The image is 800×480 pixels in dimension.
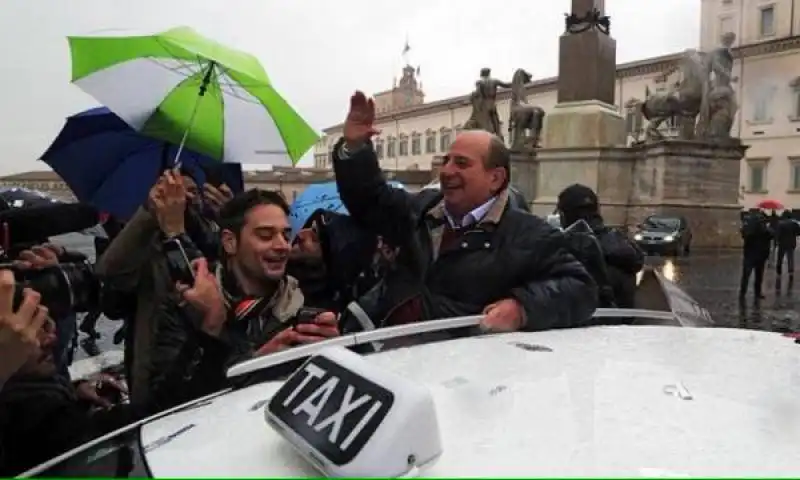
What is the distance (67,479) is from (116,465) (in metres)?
0.10

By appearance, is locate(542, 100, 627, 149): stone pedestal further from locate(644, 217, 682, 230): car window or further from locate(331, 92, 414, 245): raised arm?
locate(331, 92, 414, 245): raised arm

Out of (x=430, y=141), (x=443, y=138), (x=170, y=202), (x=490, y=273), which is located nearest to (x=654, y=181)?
(x=490, y=273)

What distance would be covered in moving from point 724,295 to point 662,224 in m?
6.62

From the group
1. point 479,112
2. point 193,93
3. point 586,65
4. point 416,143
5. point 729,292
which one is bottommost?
point 729,292

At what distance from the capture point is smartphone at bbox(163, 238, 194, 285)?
247cm

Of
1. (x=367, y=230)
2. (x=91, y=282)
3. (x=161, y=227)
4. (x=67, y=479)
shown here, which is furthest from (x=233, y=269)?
(x=67, y=479)

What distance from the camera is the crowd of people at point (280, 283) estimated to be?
6.73 ft

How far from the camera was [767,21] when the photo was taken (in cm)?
6550

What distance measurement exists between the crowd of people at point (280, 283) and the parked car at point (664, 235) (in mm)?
16022

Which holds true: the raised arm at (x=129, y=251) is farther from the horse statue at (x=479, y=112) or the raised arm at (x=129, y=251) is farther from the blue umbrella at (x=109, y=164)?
the horse statue at (x=479, y=112)

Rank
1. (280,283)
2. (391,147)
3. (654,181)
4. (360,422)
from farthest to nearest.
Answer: (391,147) < (654,181) < (280,283) < (360,422)

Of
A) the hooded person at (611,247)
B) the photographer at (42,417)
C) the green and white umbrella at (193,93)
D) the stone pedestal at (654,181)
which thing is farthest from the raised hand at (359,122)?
the stone pedestal at (654,181)

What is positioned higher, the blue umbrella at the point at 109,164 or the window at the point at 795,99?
the window at the point at 795,99

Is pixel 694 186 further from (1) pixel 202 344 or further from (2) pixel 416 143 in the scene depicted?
(2) pixel 416 143
